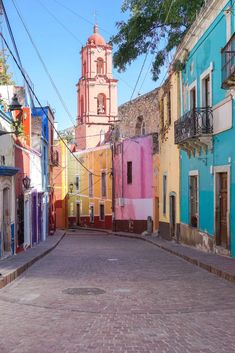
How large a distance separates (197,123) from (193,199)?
11.8ft

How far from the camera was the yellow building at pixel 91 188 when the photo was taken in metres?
40.9

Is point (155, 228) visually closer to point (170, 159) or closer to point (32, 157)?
point (170, 159)

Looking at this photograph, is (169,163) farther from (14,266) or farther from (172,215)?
(14,266)

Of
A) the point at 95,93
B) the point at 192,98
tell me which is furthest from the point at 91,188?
the point at 192,98

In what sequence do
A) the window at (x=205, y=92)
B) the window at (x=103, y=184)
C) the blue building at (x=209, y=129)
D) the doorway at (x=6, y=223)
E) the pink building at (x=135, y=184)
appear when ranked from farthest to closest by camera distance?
the window at (x=103, y=184) < the pink building at (x=135, y=184) < the window at (x=205, y=92) < the doorway at (x=6, y=223) < the blue building at (x=209, y=129)

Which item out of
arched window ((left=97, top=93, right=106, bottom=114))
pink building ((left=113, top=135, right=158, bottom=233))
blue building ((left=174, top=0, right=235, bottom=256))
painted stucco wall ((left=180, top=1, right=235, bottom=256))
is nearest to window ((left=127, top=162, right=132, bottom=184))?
pink building ((left=113, top=135, right=158, bottom=233))

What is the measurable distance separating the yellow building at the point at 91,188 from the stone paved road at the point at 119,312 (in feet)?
92.9

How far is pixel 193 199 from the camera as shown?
18906 millimetres

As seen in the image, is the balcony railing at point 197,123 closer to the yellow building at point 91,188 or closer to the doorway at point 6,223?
the doorway at point 6,223

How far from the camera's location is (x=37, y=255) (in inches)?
637

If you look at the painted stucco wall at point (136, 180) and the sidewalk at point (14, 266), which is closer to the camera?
the sidewalk at point (14, 266)

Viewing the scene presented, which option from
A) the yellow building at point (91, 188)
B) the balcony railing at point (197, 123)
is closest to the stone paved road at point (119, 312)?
the balcony railing at point (197, 123)

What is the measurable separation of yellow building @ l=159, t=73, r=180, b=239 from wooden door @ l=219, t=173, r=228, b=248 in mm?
6196

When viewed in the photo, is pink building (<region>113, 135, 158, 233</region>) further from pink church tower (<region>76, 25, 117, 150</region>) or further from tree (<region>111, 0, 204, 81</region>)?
pink church tower (<region>76, 25, 117, 150</region>)
